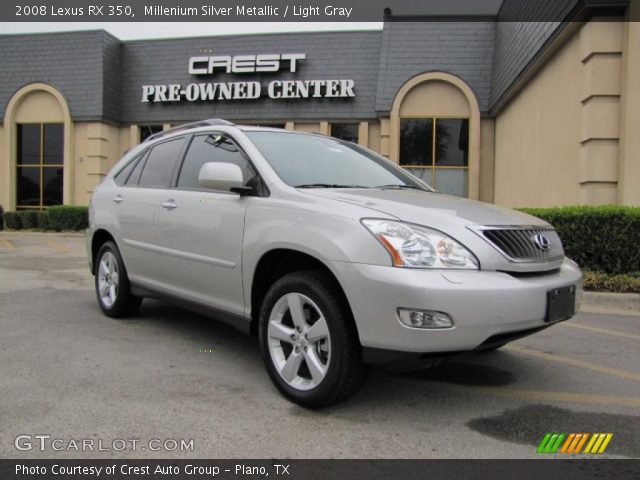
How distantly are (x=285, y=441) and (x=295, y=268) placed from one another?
1.10 m

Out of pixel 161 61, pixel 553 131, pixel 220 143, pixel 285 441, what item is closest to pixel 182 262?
pixel 220 143

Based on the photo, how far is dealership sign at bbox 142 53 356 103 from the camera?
17.7 m

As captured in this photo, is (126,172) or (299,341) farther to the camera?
(126,172)

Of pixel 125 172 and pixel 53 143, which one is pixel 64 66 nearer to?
pixel 53 143

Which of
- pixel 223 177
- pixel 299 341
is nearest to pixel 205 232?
pixel 223 177

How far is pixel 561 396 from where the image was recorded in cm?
354

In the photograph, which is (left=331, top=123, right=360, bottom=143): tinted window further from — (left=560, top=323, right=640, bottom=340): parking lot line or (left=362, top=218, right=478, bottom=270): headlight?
(left=362, top=218, right=478, bottom=270): headlight

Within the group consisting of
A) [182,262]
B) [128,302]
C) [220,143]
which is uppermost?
[220,143]

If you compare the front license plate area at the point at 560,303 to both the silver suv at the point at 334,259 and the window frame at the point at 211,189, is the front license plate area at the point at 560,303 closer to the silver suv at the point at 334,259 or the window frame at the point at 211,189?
the silver suv at the point at 334,259

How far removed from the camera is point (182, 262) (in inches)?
168

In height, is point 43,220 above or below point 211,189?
below

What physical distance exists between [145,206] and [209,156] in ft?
2.86
